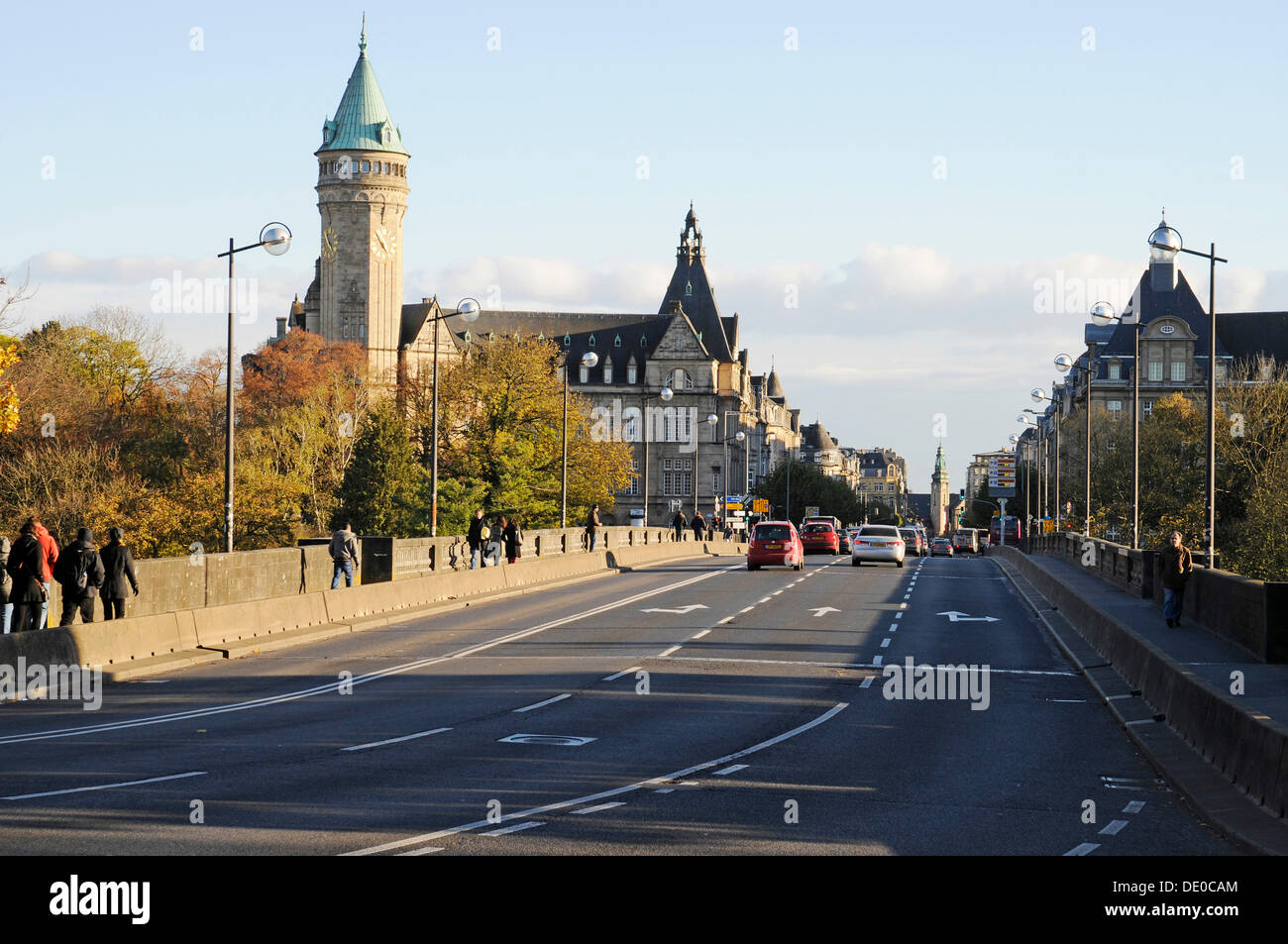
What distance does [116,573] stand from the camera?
23.5 metres

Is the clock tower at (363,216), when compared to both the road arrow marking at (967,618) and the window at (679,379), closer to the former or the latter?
the window at (679,379)

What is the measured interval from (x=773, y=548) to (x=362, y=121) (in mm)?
90208

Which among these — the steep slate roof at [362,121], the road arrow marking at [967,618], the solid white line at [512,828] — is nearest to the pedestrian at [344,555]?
the road arrow marking at [967,618]

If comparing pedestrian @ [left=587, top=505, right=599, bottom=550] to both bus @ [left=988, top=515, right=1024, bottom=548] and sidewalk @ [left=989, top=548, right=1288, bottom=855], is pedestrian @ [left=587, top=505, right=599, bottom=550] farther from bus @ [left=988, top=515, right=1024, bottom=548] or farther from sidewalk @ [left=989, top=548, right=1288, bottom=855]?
bus @ [left=988, top=515, right=1024, bottom=548]

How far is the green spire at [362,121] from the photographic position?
426ft

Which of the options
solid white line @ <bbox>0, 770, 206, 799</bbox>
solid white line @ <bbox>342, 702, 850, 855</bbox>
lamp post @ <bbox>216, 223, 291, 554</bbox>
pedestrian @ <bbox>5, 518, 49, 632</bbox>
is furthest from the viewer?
lamp post @ <bbox>216, 223, 291, 554</bbox>

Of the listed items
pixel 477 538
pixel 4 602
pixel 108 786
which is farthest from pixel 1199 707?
pixel 477 538

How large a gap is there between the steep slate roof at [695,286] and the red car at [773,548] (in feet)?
348

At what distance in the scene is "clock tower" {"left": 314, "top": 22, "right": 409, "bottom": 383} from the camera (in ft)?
427

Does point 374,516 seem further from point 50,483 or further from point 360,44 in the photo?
point 360,44

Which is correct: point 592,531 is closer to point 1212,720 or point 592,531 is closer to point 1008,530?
point 1212,720

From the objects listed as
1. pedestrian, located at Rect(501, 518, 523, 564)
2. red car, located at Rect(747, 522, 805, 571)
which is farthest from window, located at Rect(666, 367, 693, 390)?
pedestrian, located at Rect(501, 518, 523, 564)

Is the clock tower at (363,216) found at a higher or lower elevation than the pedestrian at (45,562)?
higher

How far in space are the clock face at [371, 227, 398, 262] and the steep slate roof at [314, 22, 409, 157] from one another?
23.1 feet
